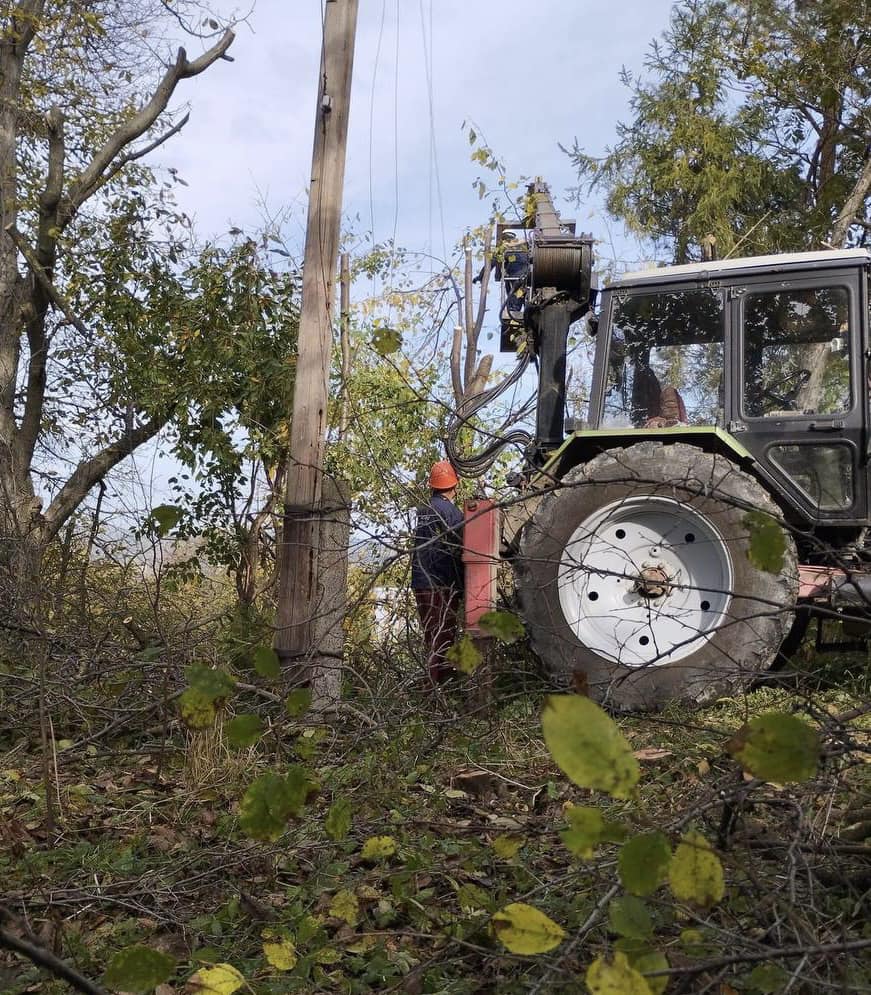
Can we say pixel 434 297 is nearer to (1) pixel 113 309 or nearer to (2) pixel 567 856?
(1) pixel 113 309

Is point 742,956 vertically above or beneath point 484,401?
beneath

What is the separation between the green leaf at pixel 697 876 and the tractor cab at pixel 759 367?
4.32m

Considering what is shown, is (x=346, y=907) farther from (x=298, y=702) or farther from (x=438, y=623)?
(x=438, y=623)

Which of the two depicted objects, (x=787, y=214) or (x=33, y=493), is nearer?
(x=33, y=493)

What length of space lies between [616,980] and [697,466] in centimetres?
420

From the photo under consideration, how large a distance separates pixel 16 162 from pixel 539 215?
7925mm

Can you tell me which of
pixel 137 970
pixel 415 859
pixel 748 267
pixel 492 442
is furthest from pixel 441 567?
pixel 137 970

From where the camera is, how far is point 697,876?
1676 mm

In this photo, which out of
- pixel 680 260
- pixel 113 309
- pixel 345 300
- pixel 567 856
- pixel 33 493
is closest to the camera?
pixel 567 856

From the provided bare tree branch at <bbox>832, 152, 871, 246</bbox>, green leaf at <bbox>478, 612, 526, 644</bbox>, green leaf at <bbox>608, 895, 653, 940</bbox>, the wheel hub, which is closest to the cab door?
the wheel hub

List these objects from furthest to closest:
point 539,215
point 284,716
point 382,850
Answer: point 539,215 < point 284,716 < point 382,850

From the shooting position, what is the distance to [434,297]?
15617 mm

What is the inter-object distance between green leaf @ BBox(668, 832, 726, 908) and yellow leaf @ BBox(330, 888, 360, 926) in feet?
4.69

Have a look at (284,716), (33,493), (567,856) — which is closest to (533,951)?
(567,856)
